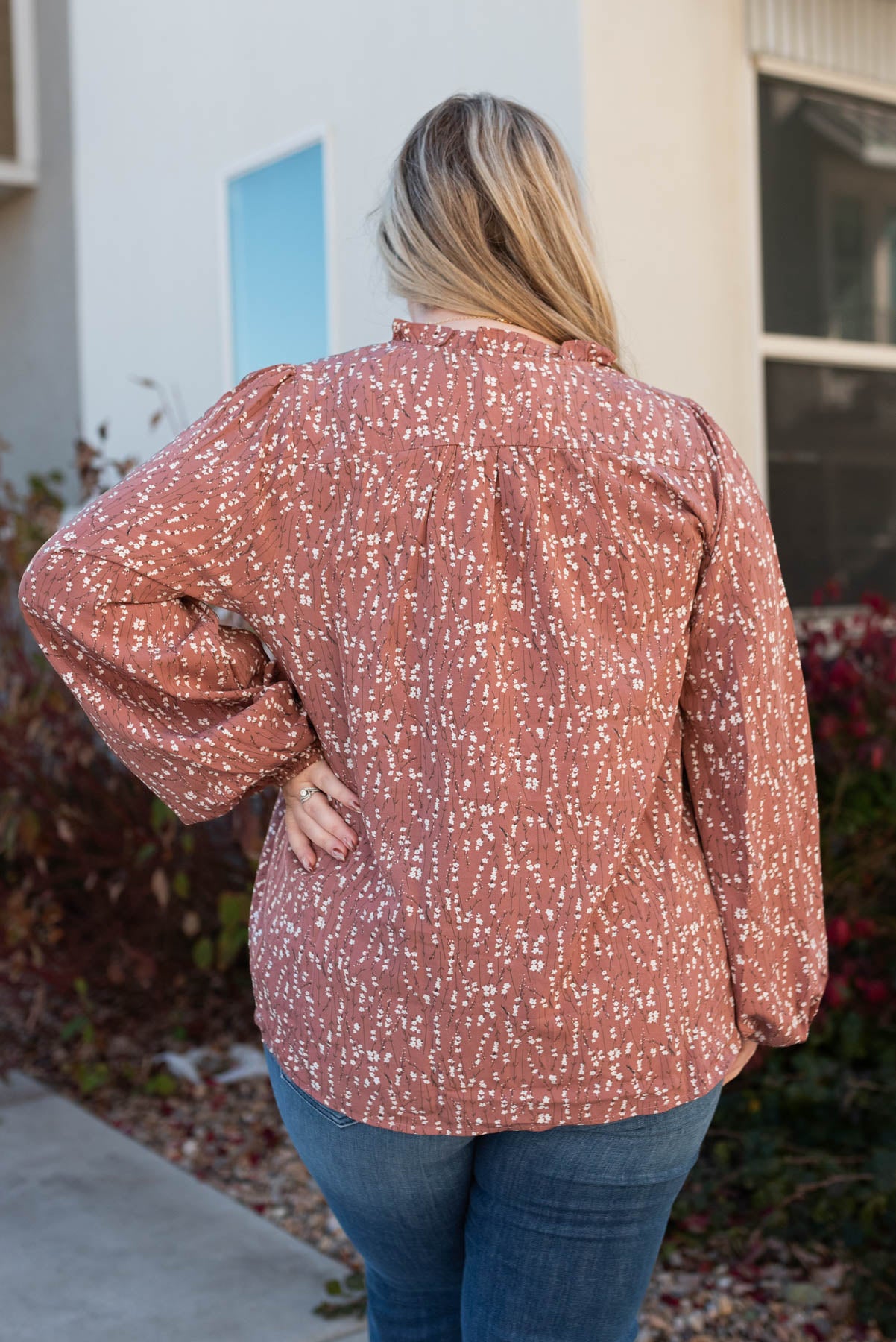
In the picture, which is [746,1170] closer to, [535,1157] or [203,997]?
[535,1157]

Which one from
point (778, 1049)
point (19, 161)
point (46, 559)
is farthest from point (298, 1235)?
point (19, 161)

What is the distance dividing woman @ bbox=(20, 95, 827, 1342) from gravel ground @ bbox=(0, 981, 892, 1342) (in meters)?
1.37

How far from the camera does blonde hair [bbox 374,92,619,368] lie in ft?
4.77

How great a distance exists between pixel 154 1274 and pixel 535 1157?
1.94 meters

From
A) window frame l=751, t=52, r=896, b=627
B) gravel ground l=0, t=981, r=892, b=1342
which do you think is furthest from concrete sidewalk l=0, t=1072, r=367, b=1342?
window frame l=751, t=52, r=896, b=627

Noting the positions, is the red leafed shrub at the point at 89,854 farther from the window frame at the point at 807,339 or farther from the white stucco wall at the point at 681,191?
the window frame at the point at 807,339

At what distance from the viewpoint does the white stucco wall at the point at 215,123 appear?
11.4ft

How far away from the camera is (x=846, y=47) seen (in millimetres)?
3979

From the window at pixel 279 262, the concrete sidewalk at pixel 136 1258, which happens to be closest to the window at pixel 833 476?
the window at pixel 279 262

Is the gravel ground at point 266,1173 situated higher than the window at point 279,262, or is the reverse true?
the window at point 279,262

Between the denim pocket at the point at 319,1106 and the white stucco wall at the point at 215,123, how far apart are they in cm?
203

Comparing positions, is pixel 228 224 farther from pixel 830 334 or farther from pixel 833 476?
pixel 833 476

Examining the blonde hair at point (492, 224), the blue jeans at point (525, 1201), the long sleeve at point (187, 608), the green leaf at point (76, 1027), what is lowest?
the green leaf at point (76, 1027)

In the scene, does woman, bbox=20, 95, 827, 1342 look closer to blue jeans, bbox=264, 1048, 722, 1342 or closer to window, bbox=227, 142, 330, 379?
blue jeans, bbox=264, 1048, 722, 1342
